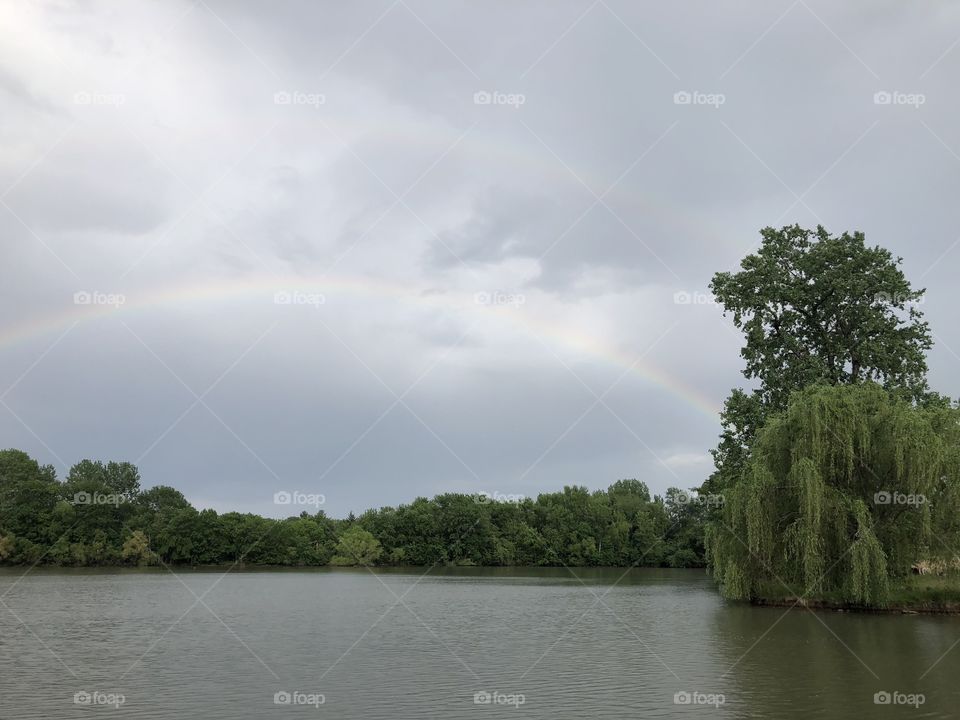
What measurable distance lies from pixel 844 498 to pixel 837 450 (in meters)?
2.24

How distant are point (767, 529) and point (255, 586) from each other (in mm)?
45953

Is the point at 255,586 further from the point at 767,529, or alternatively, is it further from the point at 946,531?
the point at 946,531

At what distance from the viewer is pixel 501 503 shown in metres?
132

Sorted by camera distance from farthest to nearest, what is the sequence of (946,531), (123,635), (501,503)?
1. (501,503)
2. (946,531)
3. (123,635)

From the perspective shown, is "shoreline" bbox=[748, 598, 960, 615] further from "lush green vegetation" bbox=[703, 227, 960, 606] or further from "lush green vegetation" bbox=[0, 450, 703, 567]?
"lush green vegetation" bbox=[0, 450, 703, 567]

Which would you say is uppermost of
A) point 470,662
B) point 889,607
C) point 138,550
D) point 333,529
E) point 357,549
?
point 333,529

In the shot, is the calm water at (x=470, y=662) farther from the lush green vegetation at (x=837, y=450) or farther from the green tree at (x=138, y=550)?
the green tree at (x=138, y=550)

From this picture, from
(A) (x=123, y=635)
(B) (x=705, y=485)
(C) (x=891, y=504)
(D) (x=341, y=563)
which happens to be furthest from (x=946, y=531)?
(D) (x=341, y=563)

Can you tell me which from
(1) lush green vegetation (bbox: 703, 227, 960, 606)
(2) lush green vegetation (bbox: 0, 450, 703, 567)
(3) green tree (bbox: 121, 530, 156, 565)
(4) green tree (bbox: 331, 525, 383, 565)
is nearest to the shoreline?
(1) lush green vegetation (bbox: 703, 227, 960, 606)

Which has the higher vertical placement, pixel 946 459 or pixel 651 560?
pixel 946 459

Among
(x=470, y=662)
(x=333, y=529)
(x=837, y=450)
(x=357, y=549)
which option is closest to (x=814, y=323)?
(x=837, y=450)

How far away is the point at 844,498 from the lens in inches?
1394

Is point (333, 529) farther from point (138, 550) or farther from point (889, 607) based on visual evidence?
point (889, 607)

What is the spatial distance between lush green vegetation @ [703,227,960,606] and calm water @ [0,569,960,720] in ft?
8.24
